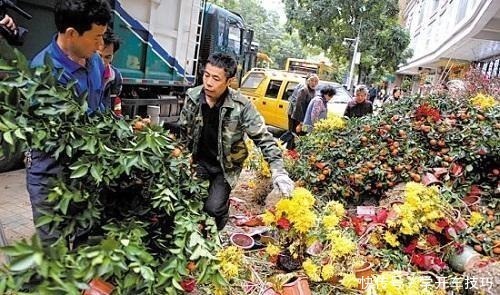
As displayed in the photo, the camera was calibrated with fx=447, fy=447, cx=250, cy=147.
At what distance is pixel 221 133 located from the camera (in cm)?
299

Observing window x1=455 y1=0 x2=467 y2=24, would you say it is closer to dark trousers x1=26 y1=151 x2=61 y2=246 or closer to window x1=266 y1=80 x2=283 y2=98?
window x1=266 y1=80 x2=283 y2=98

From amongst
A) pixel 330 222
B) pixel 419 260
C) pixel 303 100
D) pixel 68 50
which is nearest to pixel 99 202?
pixel 68 50

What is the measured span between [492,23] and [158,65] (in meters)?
8.14

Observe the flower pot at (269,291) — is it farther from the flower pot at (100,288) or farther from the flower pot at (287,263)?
the flower pot at (100,288)

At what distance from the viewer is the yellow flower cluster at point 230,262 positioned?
2.71 metres

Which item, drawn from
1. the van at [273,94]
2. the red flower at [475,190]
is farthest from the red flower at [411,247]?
the van at [273,94]

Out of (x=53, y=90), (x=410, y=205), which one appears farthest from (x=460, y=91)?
(x=53, y=90)

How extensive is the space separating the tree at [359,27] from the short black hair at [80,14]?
18607mm

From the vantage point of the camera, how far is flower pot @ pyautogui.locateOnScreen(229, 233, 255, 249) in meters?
3.62

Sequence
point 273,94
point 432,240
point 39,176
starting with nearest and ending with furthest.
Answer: point 39,176 < point 432,240 < point 273,94

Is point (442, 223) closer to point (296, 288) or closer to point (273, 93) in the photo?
point (296, 288)

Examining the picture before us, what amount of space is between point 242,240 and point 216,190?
757 mm

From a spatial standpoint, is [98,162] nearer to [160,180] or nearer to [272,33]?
[160,180]

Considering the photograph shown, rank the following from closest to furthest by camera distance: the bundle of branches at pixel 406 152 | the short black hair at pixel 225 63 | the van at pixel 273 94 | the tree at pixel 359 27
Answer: the short black hair at pixel 225 63, the bundle of branches at pixel 406 152, the van at pixel 273 94, the tree at pixel 359 27
